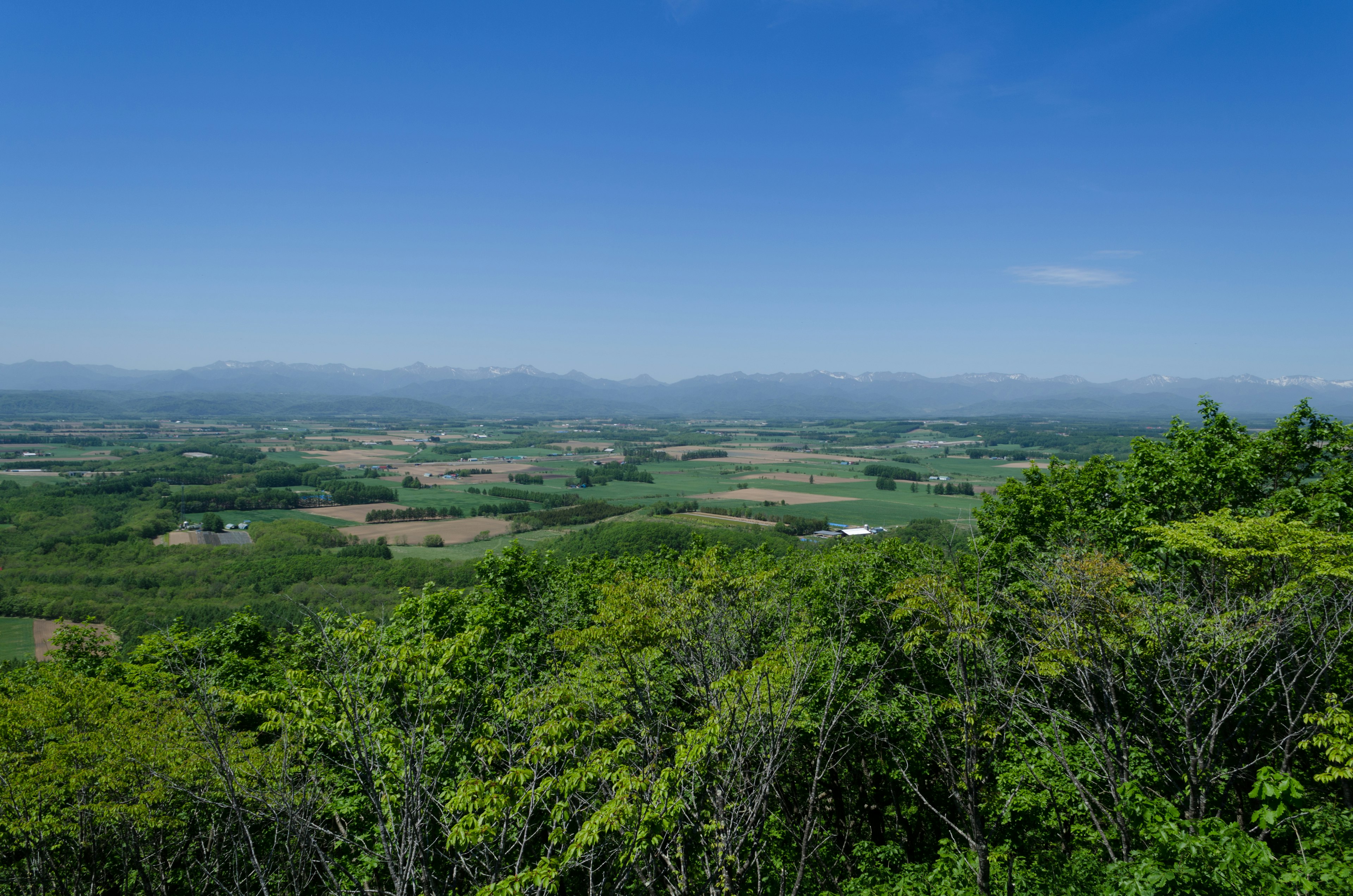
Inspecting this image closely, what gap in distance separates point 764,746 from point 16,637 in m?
72.9

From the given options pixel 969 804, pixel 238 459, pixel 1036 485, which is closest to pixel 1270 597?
pixel 969 804

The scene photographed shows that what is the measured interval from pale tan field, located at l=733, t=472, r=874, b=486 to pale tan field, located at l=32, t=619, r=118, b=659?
118406 mm

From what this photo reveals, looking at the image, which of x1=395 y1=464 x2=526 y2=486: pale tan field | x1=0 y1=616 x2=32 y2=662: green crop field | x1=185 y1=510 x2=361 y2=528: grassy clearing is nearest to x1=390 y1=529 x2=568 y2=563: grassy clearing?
x1=185 y1=510 x2=361 y2=528: grassy clearing

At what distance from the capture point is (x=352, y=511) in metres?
113

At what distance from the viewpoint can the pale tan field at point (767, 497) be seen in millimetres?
116000

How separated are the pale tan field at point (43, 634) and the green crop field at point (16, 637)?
9.3 inches

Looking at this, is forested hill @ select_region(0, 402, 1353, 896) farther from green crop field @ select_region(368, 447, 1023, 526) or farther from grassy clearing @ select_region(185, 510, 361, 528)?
grassy clearing @ select_region(185, 510, 361, 528)

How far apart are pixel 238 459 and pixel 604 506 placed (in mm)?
122877

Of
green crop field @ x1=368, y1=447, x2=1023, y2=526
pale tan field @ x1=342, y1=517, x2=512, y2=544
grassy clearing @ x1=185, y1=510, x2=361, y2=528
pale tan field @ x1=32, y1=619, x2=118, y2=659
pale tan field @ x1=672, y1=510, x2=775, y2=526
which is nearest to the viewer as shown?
pale tan field @ x1=32, y1=619, x2=118, y2=659

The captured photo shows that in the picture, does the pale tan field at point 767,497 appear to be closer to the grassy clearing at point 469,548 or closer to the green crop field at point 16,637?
the grassy clearing at point 469,548

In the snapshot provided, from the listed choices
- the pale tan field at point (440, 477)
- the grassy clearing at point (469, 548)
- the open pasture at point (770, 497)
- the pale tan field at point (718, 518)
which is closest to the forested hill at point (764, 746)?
the grassy clearing at point (469, 548)

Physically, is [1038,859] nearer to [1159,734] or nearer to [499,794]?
[1159,734]

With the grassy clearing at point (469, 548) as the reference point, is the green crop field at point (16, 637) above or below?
below

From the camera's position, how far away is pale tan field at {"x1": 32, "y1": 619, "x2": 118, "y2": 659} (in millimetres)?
47531
